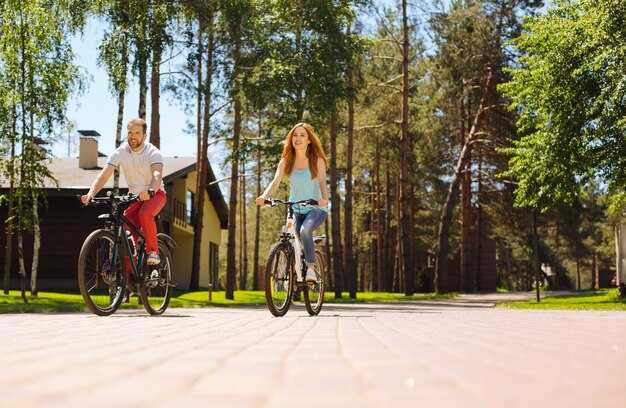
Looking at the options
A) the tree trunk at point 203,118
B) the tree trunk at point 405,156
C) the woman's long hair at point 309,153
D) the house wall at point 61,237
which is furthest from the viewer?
the house wall at point 61,237

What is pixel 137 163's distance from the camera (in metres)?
8.91

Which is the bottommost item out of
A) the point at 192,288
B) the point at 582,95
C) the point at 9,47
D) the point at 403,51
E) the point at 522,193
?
the point at 192,288

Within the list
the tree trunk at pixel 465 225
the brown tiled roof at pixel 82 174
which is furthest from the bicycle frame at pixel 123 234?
the tree trunk at pixel 465 225

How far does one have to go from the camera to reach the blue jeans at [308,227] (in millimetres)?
8961

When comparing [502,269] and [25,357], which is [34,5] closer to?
[25,357]

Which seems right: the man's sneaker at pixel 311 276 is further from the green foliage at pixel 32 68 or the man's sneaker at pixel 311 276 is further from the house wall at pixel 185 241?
the house wall at pixel 185 241

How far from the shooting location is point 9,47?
2272 cm

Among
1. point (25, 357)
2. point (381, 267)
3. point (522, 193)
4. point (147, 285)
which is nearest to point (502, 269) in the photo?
point (381, 267)

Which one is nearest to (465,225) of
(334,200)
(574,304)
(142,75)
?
(334,200)

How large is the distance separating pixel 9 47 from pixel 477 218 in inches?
1095

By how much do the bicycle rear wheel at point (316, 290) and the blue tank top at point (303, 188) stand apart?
0.62 meters

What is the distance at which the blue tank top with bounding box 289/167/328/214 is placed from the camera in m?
9.14

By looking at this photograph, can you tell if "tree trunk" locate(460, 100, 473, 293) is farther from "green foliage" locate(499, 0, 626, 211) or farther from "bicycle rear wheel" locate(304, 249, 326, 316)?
"bicycle rear wheel" locate(304, 249, 326, 316)

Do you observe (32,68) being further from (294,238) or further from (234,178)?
(294,238)
